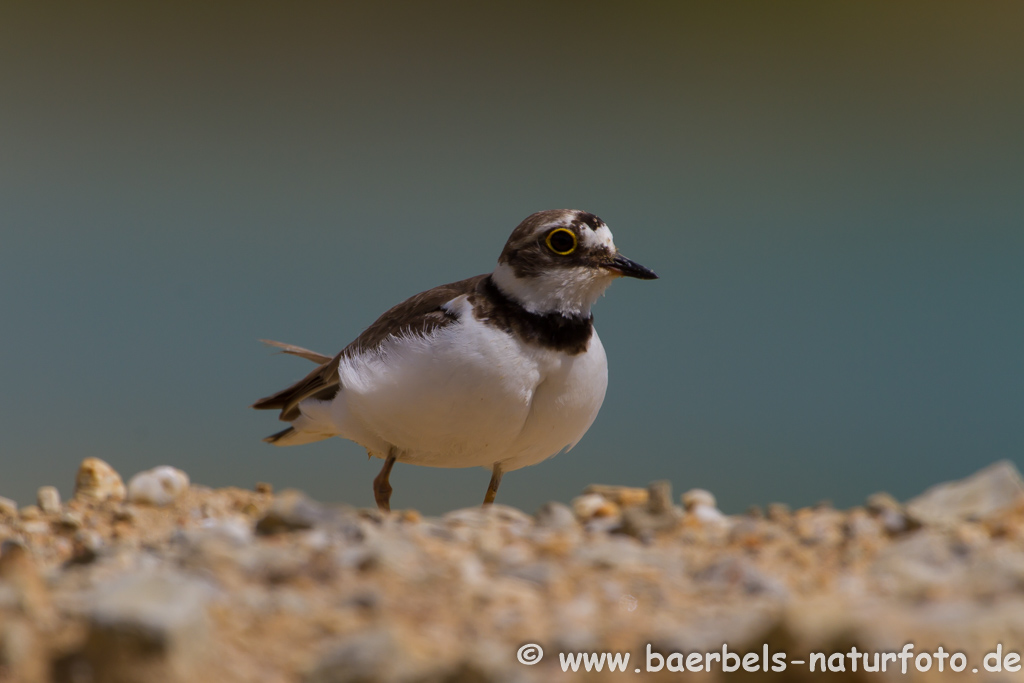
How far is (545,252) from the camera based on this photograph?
19.2 feet

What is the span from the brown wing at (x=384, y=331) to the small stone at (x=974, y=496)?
2994 mm

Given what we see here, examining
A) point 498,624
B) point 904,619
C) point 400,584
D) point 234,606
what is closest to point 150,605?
point 234,606

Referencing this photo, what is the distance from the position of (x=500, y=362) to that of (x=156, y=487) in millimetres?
2991

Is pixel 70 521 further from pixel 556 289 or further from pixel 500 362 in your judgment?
pixel 556 289

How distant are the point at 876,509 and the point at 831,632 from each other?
6.53 feet

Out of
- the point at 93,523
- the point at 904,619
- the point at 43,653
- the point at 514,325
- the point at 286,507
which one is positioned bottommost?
the point at 43,653

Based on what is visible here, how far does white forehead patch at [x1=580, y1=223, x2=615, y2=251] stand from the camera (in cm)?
589

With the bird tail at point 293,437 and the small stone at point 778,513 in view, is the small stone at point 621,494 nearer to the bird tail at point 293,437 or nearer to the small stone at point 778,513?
the small stone at point 778,513

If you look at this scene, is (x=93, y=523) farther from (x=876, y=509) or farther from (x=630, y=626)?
(x=876, y=509)

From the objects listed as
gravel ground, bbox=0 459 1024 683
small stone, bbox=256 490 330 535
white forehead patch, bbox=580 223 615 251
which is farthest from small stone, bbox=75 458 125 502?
white forehead patch, bbox=580 223 615 251

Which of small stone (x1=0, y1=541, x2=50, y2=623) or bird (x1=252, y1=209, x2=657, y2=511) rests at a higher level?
bird (x1=252, y1=209, x2=657, y2=511)

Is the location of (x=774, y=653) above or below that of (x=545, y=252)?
below

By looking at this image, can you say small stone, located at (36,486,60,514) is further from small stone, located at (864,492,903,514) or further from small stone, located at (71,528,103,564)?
small stone, located at (864,492,903,514)

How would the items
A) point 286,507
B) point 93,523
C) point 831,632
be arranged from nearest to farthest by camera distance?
point 831,632, point 286,507, point 93,523
